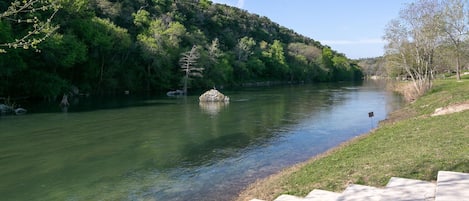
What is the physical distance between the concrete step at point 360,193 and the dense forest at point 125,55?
8092 millimetres

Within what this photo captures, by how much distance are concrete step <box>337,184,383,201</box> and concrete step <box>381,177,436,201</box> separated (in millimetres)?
153

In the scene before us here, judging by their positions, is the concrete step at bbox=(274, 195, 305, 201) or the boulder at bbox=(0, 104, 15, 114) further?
the boulder at bbox=(0, 104, 15, 114)

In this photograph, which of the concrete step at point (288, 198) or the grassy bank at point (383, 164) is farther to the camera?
the grassy bank at point (383, 164)

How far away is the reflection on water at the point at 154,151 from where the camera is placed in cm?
1292

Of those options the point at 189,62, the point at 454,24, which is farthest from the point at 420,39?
the point at 189,62

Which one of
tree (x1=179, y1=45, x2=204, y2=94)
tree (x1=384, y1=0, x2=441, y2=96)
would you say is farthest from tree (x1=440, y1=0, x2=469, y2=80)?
tree (x1=179, y1=45, x2=204, y2=94)

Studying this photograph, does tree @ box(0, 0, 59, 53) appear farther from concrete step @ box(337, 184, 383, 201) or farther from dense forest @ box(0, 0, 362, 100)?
concrete step @ box(337, 184, 383, 201)

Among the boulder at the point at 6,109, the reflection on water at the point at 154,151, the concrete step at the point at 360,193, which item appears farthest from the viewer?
the boulder at the point at 6,109

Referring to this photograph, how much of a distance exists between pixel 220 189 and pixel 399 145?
242 inches

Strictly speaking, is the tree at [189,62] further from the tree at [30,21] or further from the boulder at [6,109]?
the tree at [30,21]

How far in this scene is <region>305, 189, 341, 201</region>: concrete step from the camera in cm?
800

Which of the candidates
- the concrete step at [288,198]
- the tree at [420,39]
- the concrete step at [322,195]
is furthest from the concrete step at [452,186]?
the tree at [420,39]

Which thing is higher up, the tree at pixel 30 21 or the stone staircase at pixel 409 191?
the tree at pixel 30 21

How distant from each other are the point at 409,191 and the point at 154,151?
1347cm
